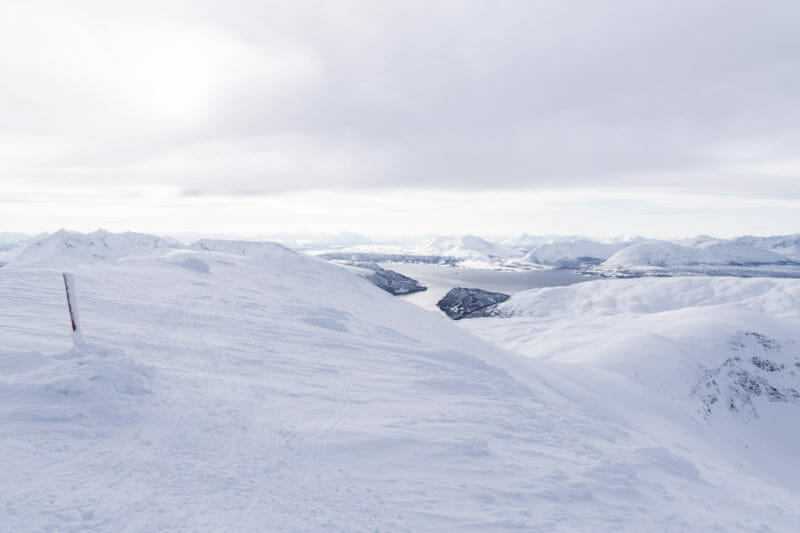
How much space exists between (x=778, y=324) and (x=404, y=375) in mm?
54716

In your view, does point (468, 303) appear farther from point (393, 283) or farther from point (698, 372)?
point (698, 372)

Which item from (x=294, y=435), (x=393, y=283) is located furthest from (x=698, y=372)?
(x=393, y=283)

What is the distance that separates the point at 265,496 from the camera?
7328 mm

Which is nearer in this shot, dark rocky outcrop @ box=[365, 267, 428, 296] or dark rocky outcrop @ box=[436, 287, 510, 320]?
dark rocky outcrop @ box=[436, 287, 510, 320]

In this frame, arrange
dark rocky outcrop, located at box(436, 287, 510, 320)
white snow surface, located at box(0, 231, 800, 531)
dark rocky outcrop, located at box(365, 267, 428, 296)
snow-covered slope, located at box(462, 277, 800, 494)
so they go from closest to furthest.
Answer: white snow surface, located at box(0, 231, 800, 531) → snow-covered slope, located at box(462, 277, 800, 494) → dark rocky outcrop, located at box(436, 287, 510, 320) → dark rocky outcrop, located at box(365, 267, 428, 296)

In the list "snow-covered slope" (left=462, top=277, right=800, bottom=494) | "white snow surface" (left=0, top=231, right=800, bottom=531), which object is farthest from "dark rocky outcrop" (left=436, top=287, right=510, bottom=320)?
"white snow surface" (left=0, top=231, right=800, bottom=531)

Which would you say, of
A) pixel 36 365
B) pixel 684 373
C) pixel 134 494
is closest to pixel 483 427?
pixel 134 494

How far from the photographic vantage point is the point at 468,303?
121 meters

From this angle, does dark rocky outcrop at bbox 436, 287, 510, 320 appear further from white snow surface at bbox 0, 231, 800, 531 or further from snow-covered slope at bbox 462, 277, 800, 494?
white snow surface at bbox 0, 231, 800, 531

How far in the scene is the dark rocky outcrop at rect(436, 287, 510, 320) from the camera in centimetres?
11225

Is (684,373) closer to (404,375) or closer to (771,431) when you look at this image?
(771,431)

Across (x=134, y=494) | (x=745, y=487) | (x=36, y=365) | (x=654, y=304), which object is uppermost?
(x=36, y=365)

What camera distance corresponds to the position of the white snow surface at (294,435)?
23.2 ft

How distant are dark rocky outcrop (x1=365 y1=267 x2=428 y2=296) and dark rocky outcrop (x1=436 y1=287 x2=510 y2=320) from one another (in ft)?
133
